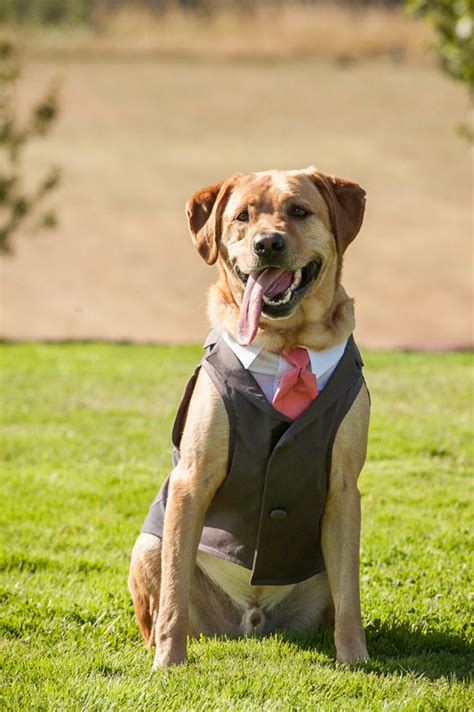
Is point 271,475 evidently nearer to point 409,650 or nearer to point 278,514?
point 278,514

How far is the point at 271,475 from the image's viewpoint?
4.25 metres

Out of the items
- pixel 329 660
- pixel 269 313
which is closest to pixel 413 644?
pixel 329 660

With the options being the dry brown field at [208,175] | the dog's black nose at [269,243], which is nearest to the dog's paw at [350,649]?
the dog's black nose at [269,243]

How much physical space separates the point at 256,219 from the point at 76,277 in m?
15.5

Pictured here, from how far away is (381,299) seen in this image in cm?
1912

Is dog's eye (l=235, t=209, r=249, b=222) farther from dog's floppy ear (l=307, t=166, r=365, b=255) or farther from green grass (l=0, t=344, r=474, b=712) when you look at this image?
green grass (l=0, t=344, r=474, b=712)

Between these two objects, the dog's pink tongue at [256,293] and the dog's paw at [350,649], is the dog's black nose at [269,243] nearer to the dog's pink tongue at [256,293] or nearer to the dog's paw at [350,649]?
the dog's pink tongue at [256,293]

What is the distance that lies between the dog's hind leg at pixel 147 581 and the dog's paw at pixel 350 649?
0.78 meters

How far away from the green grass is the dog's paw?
53 mm

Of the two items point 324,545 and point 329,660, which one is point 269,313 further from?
point 329,660

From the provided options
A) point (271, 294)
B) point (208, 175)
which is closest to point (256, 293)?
point (271, 294)

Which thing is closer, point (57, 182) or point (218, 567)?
point (218, 567)

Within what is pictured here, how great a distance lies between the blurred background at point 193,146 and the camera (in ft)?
60.0

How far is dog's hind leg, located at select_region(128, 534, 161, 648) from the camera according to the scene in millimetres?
4520
